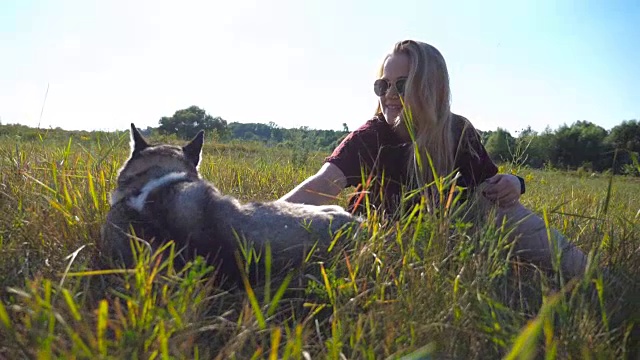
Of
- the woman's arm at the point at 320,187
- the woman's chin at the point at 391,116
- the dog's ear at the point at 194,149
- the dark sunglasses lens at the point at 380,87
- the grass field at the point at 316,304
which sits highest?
the dark sunglasses lens at the point at 380,87

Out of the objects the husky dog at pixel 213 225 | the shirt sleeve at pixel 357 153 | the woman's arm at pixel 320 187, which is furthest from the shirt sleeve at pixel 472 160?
the husky dog at pixel 213 225

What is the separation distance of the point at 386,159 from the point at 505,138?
1958 mm

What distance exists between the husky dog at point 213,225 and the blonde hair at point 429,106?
1.02 m

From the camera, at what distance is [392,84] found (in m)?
3.73

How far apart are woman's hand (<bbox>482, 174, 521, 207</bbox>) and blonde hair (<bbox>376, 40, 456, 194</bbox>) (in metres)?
0.30

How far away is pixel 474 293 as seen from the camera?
1.86 m

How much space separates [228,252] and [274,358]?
108 cm

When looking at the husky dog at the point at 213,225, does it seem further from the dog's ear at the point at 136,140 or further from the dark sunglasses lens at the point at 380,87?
the dark sunglasses lens at the point at 380,87

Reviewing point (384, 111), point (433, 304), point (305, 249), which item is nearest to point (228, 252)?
point (305, 249)

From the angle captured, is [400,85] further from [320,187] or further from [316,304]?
[316,304]

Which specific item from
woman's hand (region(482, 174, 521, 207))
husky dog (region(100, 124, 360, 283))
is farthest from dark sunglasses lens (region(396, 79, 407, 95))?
husky dog (region(100, 124, 360, 283))

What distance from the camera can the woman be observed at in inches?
136

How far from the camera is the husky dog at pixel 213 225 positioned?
236 centimetres

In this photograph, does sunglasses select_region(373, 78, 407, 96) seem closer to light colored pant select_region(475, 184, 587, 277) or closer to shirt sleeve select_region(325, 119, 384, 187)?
shirt sleeve select_region(325, 119, 384, 187)
